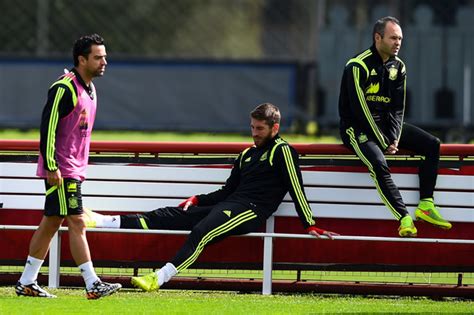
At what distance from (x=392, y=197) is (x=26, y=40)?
60.8 ft

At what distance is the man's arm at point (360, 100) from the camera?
855 cm

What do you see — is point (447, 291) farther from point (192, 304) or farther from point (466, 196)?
point (192, 304)

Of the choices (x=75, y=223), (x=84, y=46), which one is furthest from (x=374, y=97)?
(x=75, y=223)

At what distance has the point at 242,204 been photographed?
8438 mm

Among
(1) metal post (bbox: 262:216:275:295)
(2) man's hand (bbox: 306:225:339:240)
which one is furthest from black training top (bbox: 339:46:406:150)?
(1) metal post (bbox: 262:216:275:295)

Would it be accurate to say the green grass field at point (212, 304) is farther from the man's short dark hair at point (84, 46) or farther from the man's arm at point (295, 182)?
the man's short dark hair at point (84, 46)

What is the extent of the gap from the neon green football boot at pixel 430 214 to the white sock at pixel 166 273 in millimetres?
1814

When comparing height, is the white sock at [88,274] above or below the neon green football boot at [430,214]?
below

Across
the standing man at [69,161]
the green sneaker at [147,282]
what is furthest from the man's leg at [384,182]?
the standing man at [69,161]

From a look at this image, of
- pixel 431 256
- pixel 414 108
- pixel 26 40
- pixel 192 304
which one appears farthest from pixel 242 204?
pixel 26 40

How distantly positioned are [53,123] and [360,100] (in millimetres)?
2210

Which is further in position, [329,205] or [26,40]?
[26,40]

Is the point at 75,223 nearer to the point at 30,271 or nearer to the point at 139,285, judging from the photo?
the point at 30,271

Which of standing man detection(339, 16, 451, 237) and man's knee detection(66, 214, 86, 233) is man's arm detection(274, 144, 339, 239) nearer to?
standing man detection(339, 16, 451, 237)
